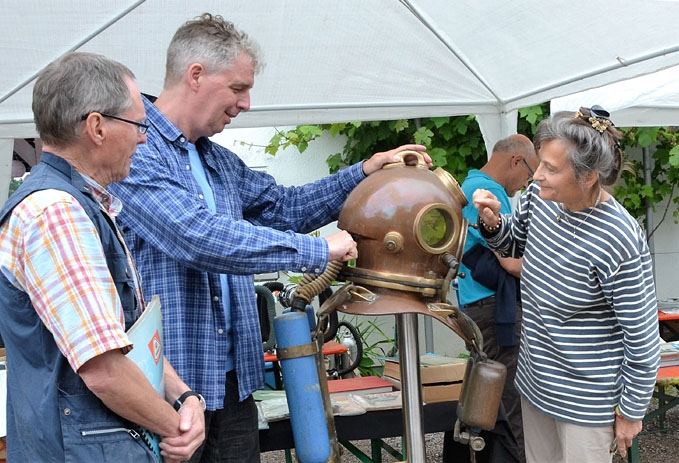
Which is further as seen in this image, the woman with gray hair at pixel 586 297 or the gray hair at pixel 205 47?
the woman with gray hair at pixel 586 297

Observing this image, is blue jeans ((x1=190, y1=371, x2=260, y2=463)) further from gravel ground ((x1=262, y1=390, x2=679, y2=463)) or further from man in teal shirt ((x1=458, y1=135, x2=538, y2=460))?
gravel ground ((x1=262, y1=390, x2=679, y2=463))

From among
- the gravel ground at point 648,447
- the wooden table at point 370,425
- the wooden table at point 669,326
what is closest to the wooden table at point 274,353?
the gravel ground at point 648,447

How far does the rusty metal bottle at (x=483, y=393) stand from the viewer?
7.18ft

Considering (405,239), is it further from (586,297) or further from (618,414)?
(618,414)

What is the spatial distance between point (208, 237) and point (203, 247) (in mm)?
28

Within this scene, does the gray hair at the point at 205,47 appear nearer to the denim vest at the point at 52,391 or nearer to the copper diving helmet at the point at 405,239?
the copper diving helmet at the point at 405,239

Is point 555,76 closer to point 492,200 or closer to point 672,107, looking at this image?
point 672,107

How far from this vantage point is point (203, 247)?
6.19ft

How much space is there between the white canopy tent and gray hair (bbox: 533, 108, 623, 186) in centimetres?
94

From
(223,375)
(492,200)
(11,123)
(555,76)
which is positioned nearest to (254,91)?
(11,123)

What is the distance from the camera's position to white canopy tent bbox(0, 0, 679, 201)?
128 inches

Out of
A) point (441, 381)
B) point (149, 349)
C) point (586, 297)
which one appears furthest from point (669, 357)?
point (149, 349)

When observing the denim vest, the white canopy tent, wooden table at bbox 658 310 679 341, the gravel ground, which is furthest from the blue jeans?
wooden table at bbox 658 310 679 341

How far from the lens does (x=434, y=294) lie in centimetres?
204
